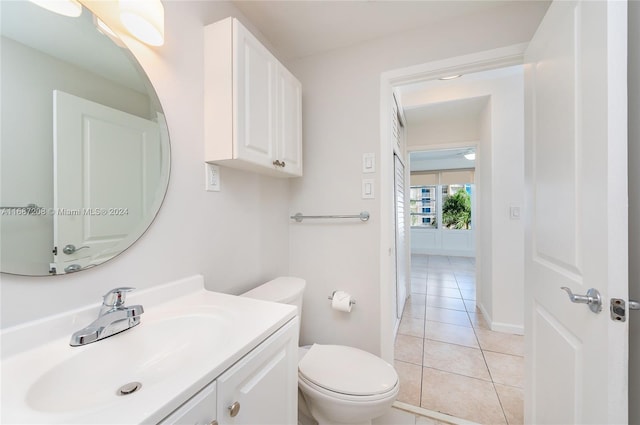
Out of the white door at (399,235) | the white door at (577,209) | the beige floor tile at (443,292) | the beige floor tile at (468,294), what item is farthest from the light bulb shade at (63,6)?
the beige floor tile at (468,294)

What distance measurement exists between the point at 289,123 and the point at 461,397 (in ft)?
6.59

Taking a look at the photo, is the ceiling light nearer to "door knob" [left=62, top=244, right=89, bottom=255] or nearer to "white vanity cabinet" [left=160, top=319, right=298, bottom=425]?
"door knob" [left=62, top=244, right=89, bottom=255]

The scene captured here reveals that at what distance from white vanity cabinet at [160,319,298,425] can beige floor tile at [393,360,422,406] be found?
40.1 inches

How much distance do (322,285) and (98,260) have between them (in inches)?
49.7

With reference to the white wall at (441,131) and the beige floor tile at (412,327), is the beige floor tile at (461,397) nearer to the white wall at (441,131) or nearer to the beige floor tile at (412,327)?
the beige floor tile at (412,327)

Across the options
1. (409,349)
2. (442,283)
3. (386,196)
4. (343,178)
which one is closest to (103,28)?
(343,178)

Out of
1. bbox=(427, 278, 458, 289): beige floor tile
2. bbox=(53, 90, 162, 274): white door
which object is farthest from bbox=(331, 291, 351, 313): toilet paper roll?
bbox=(427, 278, 458, 289): beige floor tile

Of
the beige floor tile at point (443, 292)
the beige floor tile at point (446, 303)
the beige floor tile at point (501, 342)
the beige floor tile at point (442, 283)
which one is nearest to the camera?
the beige floor tile at point (501, 342)

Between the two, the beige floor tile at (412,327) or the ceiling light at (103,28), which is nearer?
the ceiling light at (103,28)

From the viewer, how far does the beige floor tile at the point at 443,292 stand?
3.42 meters

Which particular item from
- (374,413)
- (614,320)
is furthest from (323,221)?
(614,320)

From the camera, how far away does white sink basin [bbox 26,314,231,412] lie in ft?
1.86

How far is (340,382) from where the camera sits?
113 cm

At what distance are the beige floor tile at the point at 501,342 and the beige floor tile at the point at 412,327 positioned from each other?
50 centimetres
